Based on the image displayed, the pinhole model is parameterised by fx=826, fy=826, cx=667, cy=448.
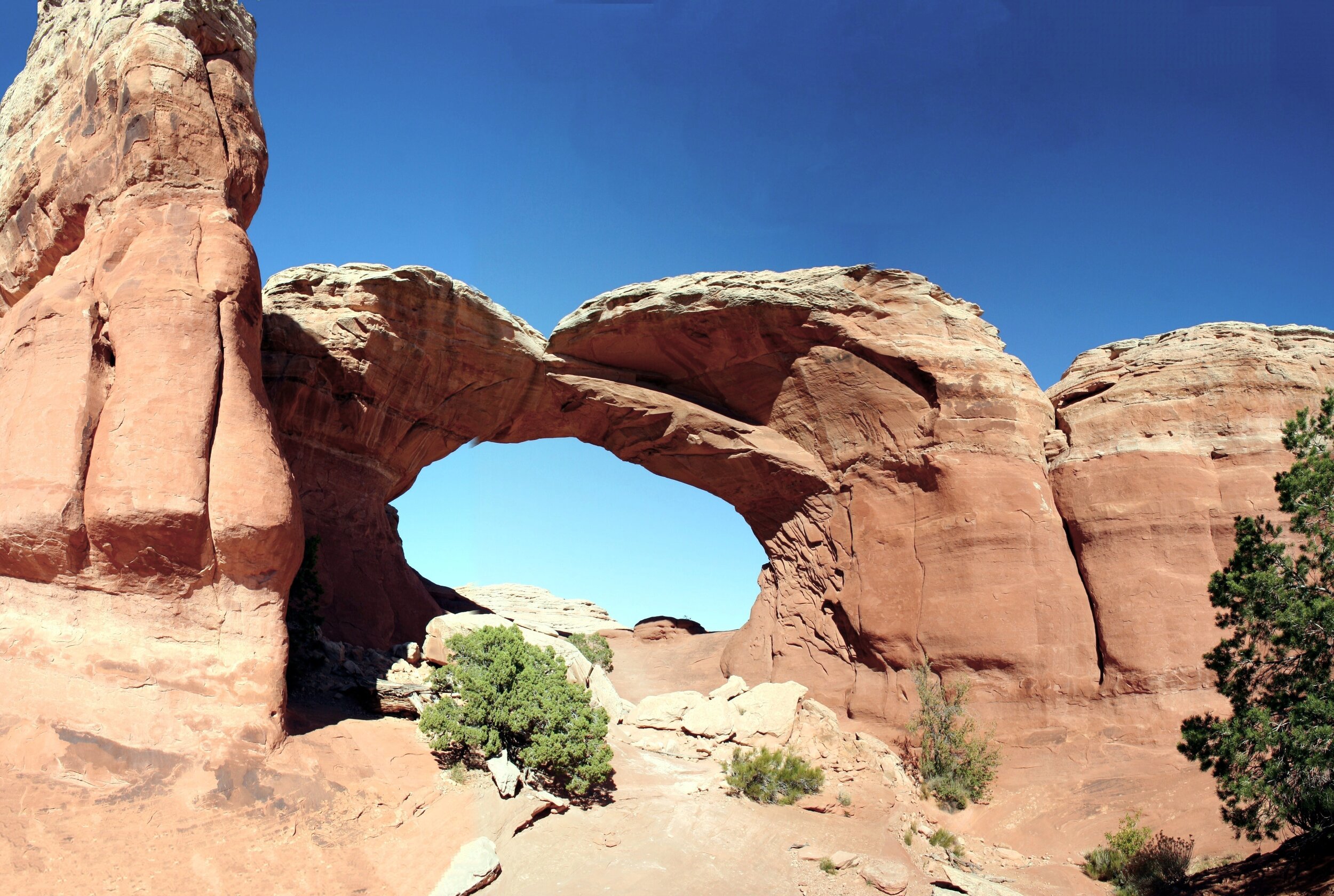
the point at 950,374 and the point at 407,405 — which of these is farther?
the point at 407,405

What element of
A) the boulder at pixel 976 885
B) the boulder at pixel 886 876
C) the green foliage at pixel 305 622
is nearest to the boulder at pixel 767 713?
the boulder at pixel 886 876

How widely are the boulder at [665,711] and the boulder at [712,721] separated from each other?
15 cm

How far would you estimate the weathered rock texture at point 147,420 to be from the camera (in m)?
10.7

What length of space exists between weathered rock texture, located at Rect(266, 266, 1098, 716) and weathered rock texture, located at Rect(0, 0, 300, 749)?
5844 mm

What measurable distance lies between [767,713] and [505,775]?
251 inches

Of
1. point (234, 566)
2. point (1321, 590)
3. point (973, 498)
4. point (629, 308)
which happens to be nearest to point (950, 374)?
point (973, 498)

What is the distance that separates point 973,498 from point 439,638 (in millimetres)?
11669

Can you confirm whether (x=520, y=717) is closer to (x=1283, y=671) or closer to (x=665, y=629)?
(x=1283, y=671)

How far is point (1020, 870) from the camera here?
13.4 meters

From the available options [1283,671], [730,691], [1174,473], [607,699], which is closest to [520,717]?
[607,699]

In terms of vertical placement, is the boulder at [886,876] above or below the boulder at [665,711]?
below

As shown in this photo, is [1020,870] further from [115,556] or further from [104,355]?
[104,355]

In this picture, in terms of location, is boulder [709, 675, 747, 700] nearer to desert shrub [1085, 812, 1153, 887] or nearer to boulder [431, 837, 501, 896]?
desert shrub [1085, 812, 1153, 887]

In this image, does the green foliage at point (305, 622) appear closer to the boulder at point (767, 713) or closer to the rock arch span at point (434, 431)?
the rock arch span at point (434, 431)
